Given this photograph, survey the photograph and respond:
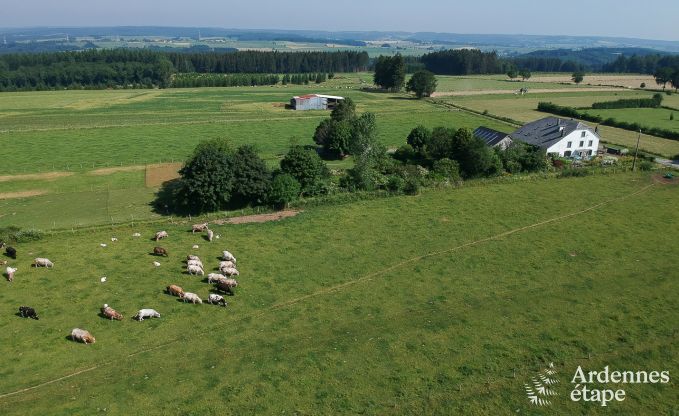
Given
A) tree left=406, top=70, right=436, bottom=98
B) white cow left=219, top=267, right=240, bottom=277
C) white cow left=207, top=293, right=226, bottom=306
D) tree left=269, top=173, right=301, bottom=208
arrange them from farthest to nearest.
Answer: tree left=406, top=70, right=436, bottom=98 < tree left=269, top=173, right=301, bottom=208 < white cow left=219, top=267, right=240, bottom=277 < white cow left=207, top=293, right=226, bottom=306

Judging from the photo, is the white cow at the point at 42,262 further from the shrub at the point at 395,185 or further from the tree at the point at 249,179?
the shrub at the point at 395,185

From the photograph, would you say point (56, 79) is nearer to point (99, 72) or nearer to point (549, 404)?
point (99, 72)

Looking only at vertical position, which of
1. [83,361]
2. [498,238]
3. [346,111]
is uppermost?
[346,111]

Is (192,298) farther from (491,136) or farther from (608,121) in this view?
(608,121)

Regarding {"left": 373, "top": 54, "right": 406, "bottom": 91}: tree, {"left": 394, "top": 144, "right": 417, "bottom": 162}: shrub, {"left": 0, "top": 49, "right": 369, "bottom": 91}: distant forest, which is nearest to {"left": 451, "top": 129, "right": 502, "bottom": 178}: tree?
{"left": 394, "top": 144, "right": 417, "bottom": 162}: shrub

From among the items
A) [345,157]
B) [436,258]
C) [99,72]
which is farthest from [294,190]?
[99,72]

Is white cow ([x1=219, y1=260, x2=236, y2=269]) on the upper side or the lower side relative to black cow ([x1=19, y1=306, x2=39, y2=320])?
upper

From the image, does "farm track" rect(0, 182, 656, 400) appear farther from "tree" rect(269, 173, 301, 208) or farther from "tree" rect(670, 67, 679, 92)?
"tree" rect(670, 67, 679, 92)
